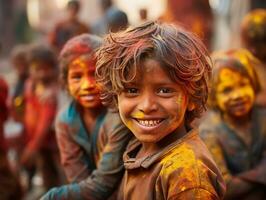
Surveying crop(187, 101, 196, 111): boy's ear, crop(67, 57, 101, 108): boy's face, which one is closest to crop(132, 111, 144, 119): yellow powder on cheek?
crop(187, 101, 196, 111): boy's ear

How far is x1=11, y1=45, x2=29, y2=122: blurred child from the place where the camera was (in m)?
6.78

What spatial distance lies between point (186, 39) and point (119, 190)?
2.97ft

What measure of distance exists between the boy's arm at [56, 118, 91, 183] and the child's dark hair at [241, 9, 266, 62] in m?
2.15

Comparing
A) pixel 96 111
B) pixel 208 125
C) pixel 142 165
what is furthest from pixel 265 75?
pixel 142 165

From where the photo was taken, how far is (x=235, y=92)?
12.9 ft

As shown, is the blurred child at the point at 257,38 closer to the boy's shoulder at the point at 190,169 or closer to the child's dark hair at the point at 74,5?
the boy's shoulder at the point at 190,169

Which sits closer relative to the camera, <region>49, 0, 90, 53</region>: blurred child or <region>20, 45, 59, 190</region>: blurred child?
<region>20, 45, 59, 190</region>: blurred child

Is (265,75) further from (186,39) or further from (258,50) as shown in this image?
(186,39)

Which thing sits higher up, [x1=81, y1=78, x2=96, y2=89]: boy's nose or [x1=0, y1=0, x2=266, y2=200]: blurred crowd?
[x1=81, y1=78, x2=96, y2=89]: boy's nose

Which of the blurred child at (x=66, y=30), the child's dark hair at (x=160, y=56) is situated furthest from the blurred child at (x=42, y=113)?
the child's dark hair at (x=160, y=56)

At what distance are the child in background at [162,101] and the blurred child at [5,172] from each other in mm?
2339

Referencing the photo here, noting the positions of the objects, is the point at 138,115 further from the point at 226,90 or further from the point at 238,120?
the point at 238,120

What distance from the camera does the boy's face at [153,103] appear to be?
8.32 ft

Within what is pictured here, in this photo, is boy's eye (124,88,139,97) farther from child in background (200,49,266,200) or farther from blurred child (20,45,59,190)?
blurred child (20,45,59,190)
